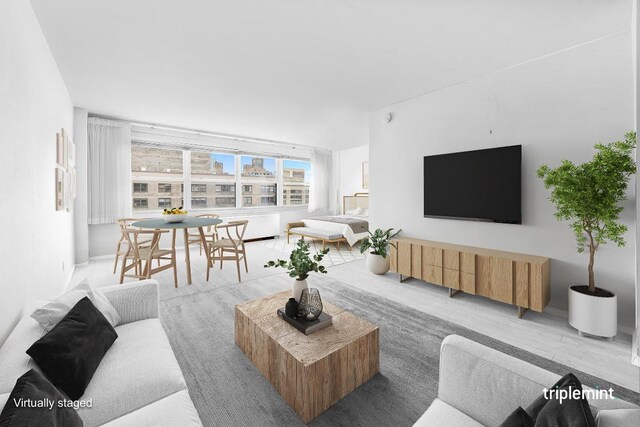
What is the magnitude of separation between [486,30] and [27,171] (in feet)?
12.3

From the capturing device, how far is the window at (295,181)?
8211 mm

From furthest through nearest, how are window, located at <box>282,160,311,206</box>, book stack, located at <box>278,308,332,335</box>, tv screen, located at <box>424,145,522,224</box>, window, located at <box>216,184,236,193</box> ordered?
window, located at <box>282,160,311,206</box>
window, located at <box>216,184,236,193</box>
tv screen, located at <box>424,145,522,224</box>
book stack, located at <box>278,308,332,335</box>

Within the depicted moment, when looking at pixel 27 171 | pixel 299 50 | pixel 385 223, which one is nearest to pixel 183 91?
pixel 299 50

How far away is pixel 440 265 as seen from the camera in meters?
3.38

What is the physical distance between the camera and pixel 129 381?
4.23 ft

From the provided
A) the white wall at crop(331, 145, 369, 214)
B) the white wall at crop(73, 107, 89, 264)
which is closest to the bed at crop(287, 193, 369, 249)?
the white wall at crop(331, 145, 369, 214)

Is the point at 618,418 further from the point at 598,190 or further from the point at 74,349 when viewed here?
the point at 598,190

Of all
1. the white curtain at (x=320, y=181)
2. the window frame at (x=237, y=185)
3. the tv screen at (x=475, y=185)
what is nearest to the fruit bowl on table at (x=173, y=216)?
the window frame at (x=237, y=185)

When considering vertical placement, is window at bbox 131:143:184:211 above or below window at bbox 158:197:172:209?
above

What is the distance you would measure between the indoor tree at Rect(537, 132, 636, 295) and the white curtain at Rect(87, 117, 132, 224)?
644 centimetres

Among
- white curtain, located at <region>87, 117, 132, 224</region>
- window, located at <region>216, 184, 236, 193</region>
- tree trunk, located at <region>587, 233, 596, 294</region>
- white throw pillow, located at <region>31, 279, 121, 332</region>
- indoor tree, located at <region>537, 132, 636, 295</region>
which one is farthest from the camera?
window, located at <region>216, 184, 236, 193</region>

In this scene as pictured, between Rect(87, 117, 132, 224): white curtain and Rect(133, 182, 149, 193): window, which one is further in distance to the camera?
Rect(133, 182, 149, 193): window

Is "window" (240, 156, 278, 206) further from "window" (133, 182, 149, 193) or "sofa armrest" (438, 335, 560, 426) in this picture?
"sofa armrest" (438, 335, 560, 426)

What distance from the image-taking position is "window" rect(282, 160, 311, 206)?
8.21 m
